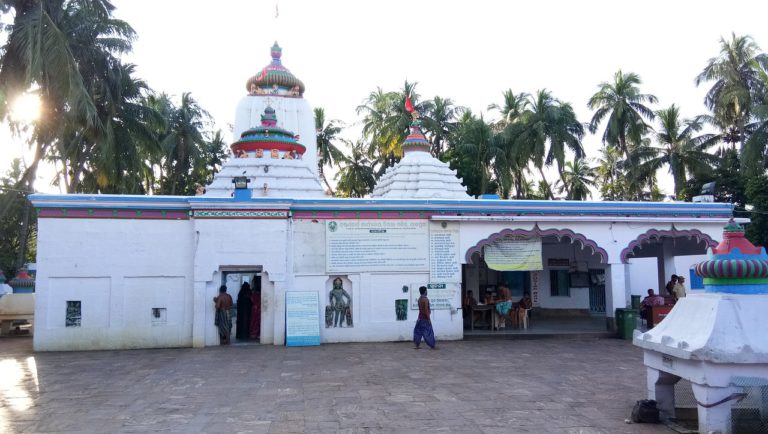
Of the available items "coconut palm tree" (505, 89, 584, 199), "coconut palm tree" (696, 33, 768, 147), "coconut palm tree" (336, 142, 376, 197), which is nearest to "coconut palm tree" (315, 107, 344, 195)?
"coconut palm tree" (336, 142, 376, 197)

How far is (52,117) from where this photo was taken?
18.3m

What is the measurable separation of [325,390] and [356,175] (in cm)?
3283

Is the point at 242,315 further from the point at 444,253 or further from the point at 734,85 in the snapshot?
the point at 734,85

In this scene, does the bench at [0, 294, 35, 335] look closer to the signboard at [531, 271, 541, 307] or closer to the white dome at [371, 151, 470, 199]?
the white dome at [371, 151, 470, 199]

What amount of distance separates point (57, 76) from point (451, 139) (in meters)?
26.3

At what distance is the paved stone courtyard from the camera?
6480 mm

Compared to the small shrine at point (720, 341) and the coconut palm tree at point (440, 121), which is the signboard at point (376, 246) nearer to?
the small shrine at point (720, 341)

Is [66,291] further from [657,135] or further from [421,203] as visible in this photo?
[657,135]

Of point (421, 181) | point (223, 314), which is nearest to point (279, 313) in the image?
point (223, 314)

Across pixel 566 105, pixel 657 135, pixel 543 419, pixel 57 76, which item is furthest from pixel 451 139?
pixel 543 419

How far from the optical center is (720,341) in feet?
19.0

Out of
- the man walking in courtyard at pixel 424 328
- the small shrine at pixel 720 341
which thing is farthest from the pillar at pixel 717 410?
the man walking in courtyard at pixel 424 328

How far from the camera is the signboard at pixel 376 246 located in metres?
13.8

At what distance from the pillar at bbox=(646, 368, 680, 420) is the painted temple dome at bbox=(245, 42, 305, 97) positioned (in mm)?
20825
